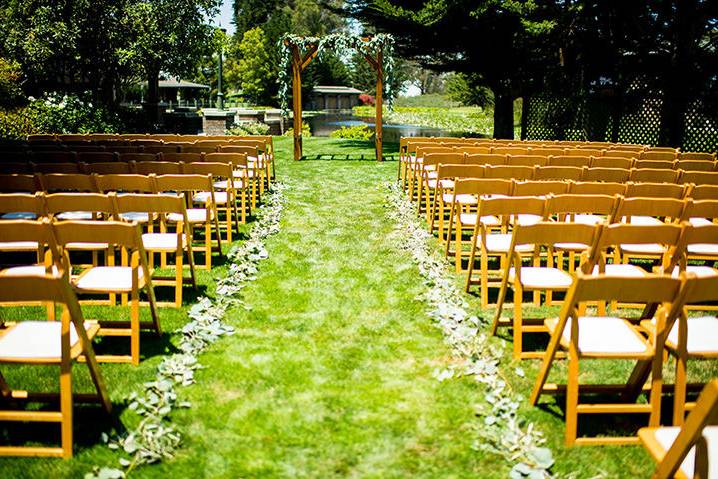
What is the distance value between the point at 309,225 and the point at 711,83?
11.4 metres

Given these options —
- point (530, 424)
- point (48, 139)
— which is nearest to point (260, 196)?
point (48, 139)

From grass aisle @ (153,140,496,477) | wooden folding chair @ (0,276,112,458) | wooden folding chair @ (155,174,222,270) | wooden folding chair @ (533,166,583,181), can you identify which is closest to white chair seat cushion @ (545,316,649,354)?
grass aisle @ (153,140,496,477)

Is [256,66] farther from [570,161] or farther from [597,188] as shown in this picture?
[597,188]

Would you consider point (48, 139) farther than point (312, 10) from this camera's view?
No

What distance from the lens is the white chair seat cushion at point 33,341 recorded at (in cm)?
285

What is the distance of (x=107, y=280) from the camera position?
397 centimetres

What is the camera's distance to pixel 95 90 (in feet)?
71.9

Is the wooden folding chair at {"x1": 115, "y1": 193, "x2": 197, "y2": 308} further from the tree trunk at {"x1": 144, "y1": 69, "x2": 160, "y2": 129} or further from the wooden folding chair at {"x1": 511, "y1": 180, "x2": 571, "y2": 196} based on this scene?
the tree trunk at {"x1": 144, "y1": 69, "x2": 160, "y2": 129}

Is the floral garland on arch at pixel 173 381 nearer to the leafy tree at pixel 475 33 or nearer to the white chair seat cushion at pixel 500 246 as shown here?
the white chair seat cushion at pixel 500 246

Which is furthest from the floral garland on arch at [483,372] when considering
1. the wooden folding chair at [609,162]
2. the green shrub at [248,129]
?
the green shrub at [248,129]

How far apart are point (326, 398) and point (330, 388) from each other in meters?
0.13

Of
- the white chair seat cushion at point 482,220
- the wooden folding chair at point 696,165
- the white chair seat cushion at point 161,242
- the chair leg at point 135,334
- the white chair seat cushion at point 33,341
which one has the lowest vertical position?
the chair leg at point 135,334

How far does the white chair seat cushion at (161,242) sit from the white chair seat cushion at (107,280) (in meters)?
0.58

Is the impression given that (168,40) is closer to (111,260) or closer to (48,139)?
(48,139)
